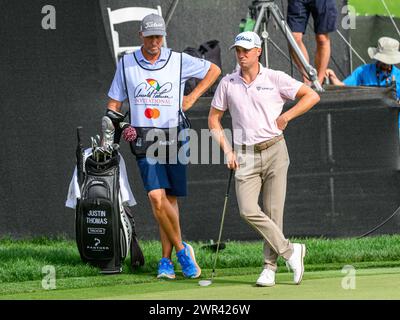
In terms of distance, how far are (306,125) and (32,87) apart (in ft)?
8.52

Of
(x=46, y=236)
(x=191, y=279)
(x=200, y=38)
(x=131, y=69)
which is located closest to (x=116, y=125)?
(x=131, y=69)

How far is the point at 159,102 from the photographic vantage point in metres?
10.2

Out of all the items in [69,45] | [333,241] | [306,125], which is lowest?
[333,241]

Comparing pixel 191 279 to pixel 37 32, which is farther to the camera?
pixel 37 32

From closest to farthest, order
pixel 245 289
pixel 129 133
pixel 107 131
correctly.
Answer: pixel 245 289 < pixel 129 133 < pixel 107 131

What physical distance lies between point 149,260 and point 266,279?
1.82 m

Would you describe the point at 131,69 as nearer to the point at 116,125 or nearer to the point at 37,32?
the point at 116,125

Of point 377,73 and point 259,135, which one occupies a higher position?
point 377,73

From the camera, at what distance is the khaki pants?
9.71 meters

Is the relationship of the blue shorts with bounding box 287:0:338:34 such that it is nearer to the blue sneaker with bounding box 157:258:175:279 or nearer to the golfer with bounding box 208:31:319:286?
the golfer with bounding box 208:31:319:286

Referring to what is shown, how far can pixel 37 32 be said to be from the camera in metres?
12.2

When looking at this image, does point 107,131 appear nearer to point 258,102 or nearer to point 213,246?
point 258,102

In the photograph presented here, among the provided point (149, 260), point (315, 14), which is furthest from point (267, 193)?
point (315, 14)

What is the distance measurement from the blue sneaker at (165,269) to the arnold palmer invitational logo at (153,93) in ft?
4.06
